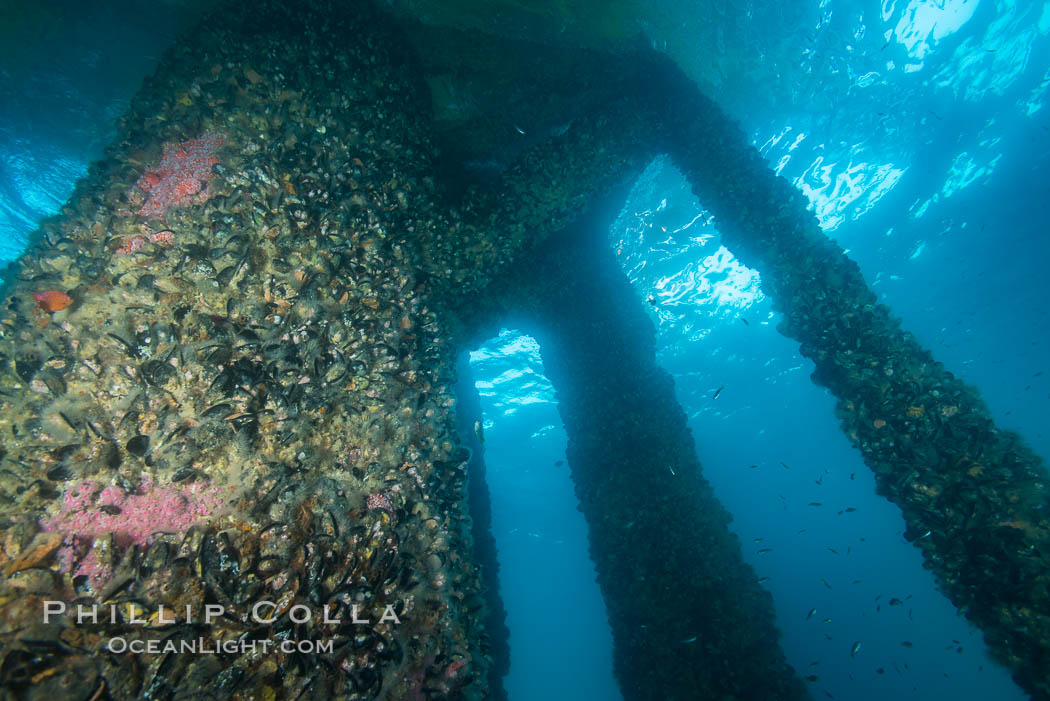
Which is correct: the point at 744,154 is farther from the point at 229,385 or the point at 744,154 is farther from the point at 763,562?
the point at 763,562

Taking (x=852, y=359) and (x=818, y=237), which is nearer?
(x=852, y=359)

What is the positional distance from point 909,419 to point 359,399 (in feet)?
26.7

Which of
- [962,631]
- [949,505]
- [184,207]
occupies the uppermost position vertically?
[184,207]

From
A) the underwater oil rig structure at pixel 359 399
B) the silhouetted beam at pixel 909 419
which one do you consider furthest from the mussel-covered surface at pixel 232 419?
the silhouetted beam at pixel 909 419

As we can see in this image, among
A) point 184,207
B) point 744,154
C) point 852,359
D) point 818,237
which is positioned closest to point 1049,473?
point 852,359

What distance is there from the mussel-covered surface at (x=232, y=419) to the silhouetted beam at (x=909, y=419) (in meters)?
6.75

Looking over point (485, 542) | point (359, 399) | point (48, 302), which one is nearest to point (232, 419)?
point (359, 399)

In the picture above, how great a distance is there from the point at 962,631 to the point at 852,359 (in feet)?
285

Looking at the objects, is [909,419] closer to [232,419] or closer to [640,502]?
[640,502]

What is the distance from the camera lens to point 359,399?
475 centimetres

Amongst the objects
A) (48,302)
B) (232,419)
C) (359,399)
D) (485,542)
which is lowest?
(232,419)

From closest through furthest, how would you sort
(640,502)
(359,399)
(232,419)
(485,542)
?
1. (232,419)
2. (359,399)
3. (640,502)
4. (485,542)

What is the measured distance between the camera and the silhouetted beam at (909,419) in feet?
18.5

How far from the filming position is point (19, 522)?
10.3 ft
